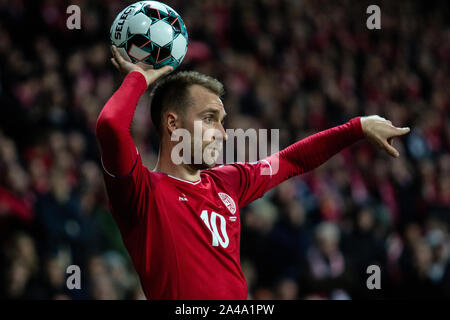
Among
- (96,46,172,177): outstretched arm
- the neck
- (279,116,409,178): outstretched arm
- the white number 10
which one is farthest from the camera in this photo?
(279,116,409,178): outstretched arm

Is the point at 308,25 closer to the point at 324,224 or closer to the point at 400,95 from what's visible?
the point at 400,95

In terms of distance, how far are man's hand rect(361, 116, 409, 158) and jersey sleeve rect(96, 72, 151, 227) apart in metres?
1.15

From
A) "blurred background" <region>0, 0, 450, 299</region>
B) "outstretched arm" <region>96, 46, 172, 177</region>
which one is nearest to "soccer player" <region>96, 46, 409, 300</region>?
"outstretched arm" <region>96, 46, 172, 177</region>

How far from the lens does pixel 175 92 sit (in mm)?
2682

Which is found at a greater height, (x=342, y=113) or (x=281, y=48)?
(x=281, y=48)

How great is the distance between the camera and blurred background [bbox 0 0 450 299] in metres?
5.34

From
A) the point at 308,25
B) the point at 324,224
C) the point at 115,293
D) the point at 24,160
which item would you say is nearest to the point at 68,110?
the point at 24,160

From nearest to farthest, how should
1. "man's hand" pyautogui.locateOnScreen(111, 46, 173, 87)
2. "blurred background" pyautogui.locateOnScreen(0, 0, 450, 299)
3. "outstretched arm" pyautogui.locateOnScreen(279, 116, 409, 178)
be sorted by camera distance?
"man's hand" pyautogui.locateOnScreen(111, 46, 173, 87), "outstretched arm" pyautogui.locateOnScreen(279, 116, 409, 178), "blurred background" pyautogui.locateOnScreen(0, 0, 450, 299)

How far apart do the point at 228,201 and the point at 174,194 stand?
332 mm

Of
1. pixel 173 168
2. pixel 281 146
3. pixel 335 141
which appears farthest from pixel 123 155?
pixel 281 146

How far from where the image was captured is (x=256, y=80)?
28.0 feet

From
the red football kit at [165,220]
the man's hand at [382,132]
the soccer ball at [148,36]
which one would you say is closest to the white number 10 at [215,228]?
the red football kit at [165,220]

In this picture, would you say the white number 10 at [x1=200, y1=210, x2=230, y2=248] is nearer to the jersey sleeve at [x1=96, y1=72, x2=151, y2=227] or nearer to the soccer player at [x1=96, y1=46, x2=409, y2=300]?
the soccer player at [x1=96, y1=46, x2=409, y2=300]

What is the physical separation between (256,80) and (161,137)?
6002 millimetres
